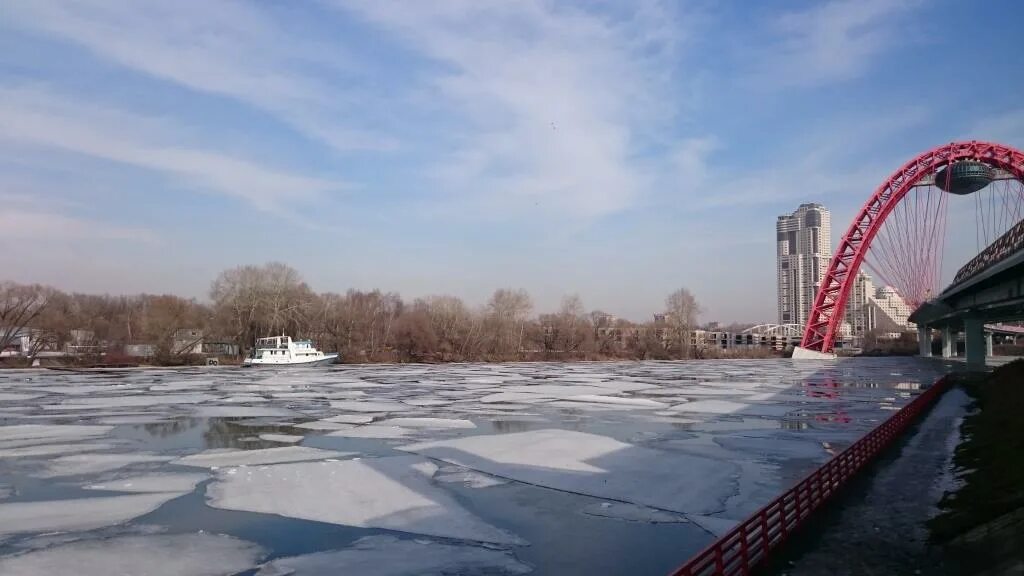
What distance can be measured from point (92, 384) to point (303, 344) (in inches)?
1231

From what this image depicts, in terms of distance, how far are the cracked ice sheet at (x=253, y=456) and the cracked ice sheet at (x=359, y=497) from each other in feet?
3.01

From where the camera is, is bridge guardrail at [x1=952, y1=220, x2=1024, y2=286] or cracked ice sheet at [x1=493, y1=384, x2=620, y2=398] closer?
bridge guardrail at [x1=952, y1=220, x2=1024, y2=286]

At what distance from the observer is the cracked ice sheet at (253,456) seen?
56.0 ft

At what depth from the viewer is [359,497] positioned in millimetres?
13414

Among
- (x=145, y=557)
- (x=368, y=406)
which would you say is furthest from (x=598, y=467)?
(x=368, y=406)

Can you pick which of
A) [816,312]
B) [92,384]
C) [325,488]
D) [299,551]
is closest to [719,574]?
Result: [299,551]

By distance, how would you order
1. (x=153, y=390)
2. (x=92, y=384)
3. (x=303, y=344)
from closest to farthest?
(x=153, y=390) → (x=92, y=384) → (x=303, y=344)

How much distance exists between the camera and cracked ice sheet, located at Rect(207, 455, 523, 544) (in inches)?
456

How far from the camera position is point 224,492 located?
13906mm

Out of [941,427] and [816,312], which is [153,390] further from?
[816,312]

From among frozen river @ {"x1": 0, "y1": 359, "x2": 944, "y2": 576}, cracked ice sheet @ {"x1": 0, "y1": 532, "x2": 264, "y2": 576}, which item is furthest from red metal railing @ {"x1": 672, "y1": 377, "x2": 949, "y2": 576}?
cracked ice sheet @ {"x1": 0, "y1": 532, "x2": 264, "y2": 576}

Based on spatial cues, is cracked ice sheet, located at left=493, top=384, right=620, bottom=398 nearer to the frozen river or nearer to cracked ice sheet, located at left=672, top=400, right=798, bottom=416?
the frozen river

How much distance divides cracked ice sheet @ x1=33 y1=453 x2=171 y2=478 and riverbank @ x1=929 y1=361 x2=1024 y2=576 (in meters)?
17.4

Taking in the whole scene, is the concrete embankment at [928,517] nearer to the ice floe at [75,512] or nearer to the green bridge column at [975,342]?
the ice floe at [75,512]
